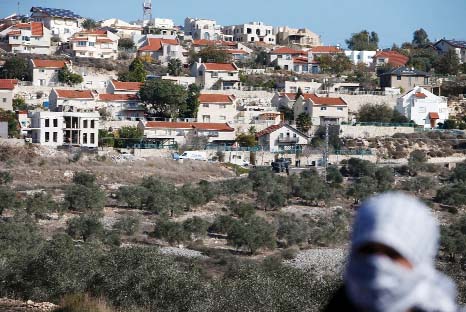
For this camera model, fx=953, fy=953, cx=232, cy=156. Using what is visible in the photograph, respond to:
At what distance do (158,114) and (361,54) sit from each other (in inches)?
971

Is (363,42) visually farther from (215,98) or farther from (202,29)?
(215,98)

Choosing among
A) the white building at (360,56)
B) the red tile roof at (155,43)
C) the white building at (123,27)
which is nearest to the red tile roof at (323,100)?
the red tile roof at (155,43)

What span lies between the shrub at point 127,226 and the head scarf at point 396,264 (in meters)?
25.4

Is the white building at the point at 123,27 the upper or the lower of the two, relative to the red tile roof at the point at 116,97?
upper

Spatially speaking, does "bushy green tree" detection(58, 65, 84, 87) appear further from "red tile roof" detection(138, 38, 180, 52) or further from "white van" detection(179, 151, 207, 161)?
"red tile roof" detection(138, 38, 180, 52)

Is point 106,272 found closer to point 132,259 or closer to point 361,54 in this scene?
point 132,259

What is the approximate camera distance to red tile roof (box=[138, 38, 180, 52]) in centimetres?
5928

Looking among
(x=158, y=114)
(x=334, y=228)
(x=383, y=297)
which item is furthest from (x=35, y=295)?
(x=158, y=114)

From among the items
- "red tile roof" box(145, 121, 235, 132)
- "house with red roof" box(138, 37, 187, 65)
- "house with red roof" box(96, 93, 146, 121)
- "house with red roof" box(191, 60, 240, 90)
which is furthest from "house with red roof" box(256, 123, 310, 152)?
"house with red roof" box(138, 37, 187, 65)

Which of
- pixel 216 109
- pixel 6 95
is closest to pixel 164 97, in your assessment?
pixel 216 109

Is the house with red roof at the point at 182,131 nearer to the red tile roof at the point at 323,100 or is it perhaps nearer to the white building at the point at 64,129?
the white building at the point at 64,129

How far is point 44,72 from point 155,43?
13614mm

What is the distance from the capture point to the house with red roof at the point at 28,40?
5616 cm

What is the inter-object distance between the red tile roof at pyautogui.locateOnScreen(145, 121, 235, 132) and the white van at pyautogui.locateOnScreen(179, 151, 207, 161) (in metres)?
2.35
